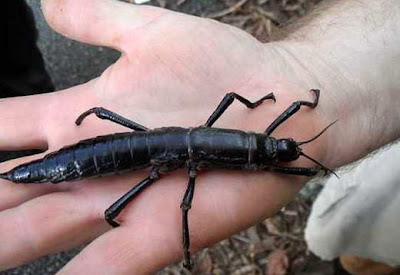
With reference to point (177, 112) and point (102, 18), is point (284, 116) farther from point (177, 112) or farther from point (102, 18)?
point (102, 18)

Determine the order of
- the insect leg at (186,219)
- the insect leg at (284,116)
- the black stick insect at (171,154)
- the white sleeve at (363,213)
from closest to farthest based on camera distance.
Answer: the insect leg at (186,219) < the black stick insect at (171,154) < the insect leg at (284,116) < the white sleeve at (363,213)

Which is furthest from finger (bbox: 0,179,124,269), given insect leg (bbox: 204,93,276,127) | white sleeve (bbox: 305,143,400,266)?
white sleeve (bbox: 305,143,400,266)

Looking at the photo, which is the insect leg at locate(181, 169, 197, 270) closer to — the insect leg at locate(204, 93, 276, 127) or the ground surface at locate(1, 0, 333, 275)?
the insect leg at locate(204, 93, 276, 127)

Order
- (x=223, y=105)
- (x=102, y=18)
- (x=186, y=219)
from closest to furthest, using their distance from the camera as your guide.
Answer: (x=186, y=219) < (x=223, y=105) < (x=102, y=18)

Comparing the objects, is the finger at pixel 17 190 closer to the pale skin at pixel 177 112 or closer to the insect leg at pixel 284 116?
the pale skin at pixel 177 112

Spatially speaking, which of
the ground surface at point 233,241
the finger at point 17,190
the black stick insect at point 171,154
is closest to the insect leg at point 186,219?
the black stick insect at point 171,154

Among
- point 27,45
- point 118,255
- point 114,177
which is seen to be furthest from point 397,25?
point 27,45

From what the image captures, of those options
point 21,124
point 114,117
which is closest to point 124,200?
point 114,117
